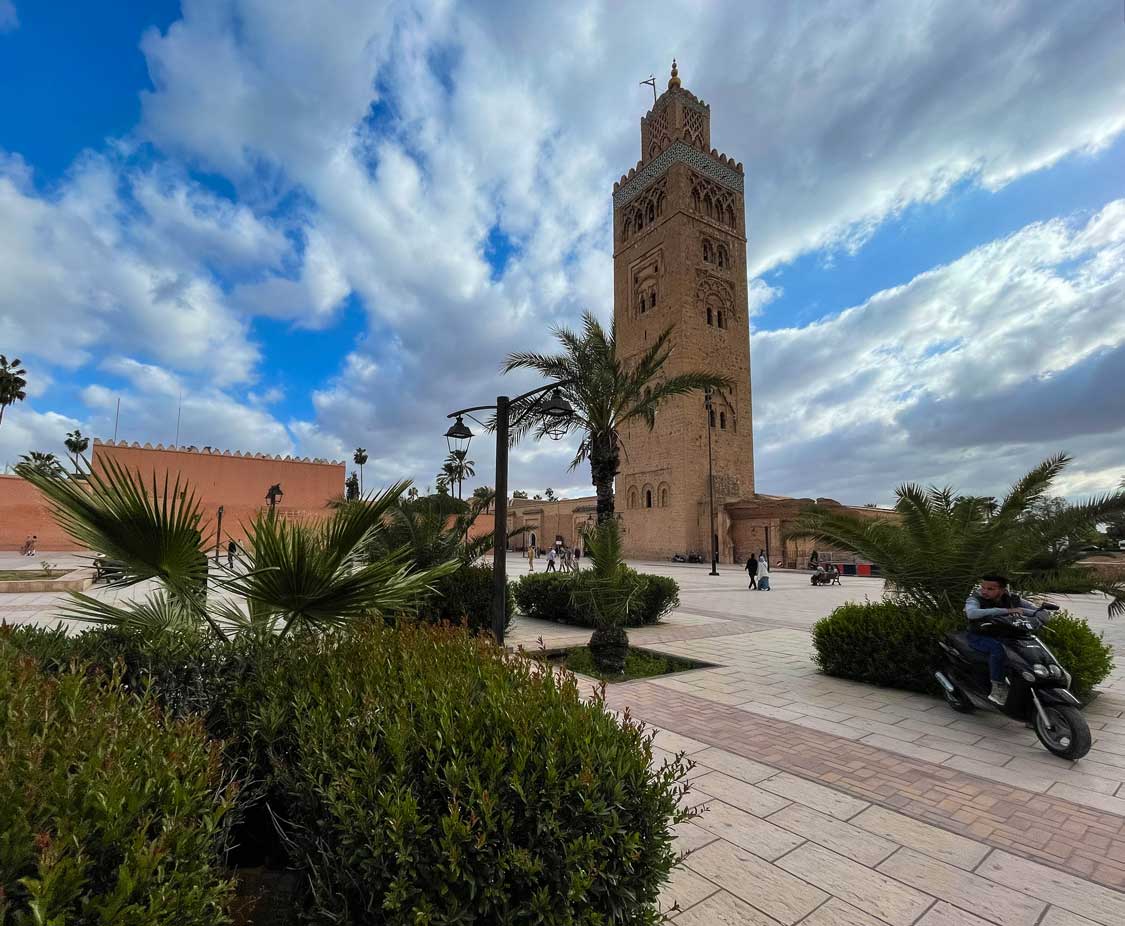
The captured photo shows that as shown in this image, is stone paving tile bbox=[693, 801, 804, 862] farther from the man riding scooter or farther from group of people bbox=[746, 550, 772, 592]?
group of people bbox=[746, 550, 772, 592]

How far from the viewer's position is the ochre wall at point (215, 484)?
110ft

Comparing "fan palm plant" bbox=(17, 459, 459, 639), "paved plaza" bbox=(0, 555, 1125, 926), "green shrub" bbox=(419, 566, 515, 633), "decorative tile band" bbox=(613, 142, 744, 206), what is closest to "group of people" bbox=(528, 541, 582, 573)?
"green shrub" bbox=(419, 566, 515, 633)

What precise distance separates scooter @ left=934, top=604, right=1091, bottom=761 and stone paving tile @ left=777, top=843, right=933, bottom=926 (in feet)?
8.36

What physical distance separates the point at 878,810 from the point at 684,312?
1383 inches

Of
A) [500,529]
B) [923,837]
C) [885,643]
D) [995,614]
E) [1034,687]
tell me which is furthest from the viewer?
→ [500,529]

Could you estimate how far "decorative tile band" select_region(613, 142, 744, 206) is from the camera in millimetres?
37750

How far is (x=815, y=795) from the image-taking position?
352 cm

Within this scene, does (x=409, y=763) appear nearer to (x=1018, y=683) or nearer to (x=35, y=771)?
(x=35, y=771)

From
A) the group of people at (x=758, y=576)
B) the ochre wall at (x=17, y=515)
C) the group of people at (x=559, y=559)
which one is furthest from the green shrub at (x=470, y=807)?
the ochre wall at (x=17, y=515)

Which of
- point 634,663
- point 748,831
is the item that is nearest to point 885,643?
point 634,663

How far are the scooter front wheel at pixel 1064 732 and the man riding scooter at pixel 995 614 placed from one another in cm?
28

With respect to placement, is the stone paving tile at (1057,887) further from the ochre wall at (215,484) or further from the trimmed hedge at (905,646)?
the ochre wall at (215,484)

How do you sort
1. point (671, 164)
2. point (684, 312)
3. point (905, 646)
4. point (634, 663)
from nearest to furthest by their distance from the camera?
1. point (905, 646)
2. point (634, 663)
3. point (684, 312)
4. point (671, 164)

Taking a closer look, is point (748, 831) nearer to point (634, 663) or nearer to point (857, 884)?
point (857, 884)
